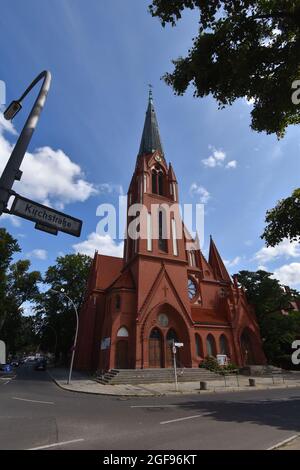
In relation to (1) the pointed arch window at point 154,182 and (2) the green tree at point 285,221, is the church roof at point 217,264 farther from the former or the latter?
(2) the green tree at point 285,221

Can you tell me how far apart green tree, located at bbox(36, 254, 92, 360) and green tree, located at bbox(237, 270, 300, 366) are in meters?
24.1

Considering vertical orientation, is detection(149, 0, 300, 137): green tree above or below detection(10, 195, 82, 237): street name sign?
above

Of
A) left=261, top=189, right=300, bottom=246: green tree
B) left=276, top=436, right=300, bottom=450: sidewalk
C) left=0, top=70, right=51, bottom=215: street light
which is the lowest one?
left=276, top=436, right=300, bottom=450: sidewalk

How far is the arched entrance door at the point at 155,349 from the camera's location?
2819 centimetres

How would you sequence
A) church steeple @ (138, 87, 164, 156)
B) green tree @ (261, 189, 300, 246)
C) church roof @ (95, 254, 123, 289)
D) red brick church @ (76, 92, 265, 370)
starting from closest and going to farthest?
green tree @ (261, 189, 300, 246) → red brick church @ (76, 92, 265, 370) → church roof @ (95, 254, 123, 289) → church steeple @ (138, 87, 164, 156)

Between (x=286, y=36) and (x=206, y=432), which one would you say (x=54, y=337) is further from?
(x=286, y=36)

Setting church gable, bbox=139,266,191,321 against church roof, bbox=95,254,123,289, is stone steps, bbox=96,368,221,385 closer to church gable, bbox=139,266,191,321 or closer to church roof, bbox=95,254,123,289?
church gable, bbox=139,266,191,321

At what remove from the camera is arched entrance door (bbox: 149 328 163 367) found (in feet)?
92.5

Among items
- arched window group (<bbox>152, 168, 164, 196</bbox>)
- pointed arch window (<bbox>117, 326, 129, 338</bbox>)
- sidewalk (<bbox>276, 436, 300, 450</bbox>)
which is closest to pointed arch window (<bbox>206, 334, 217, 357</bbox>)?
pointed arch window (<bbox>117, 326, 129, 338</bbox>)

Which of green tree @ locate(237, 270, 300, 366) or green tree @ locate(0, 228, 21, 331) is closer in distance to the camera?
green tree @ locate(0, 228, 21, 331)

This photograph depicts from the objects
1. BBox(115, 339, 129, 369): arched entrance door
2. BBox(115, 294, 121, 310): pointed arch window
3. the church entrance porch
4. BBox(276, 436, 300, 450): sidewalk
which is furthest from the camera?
BBox(115, 294, 121, 310): pointed arch window
